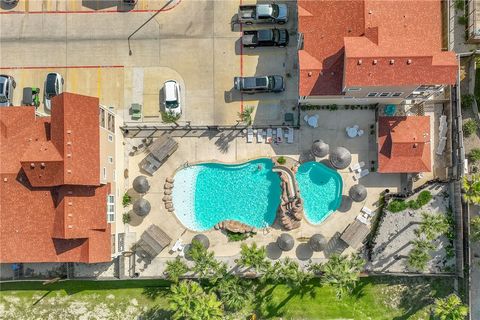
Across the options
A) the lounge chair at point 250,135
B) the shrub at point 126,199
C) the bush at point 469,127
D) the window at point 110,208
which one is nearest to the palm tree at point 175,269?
the window at point 110,208

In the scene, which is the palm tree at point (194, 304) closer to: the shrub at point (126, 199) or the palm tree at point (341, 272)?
the shrub at point (126, 199)

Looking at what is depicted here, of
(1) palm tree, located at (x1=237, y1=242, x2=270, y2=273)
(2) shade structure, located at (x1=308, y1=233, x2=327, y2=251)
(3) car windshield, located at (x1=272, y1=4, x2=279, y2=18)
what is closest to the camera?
(1) palm tree, located at (x1=237, y1=242, x2=270, y2=273)

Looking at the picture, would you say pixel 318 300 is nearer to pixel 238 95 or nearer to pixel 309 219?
pixel 309 219

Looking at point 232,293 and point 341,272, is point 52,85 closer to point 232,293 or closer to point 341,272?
point 232,293

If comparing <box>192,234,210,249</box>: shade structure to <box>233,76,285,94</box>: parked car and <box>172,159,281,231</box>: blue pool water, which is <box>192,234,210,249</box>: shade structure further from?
<box>233,76,285,94</box>: parked car

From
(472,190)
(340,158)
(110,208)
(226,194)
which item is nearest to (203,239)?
(226,194)

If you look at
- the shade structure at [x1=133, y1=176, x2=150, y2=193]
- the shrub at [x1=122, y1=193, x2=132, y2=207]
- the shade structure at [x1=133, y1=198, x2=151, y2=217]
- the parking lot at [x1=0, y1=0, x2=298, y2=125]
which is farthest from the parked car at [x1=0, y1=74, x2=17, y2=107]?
the shade structure at [x1=133, y1=198, x2=151, y2=217]
